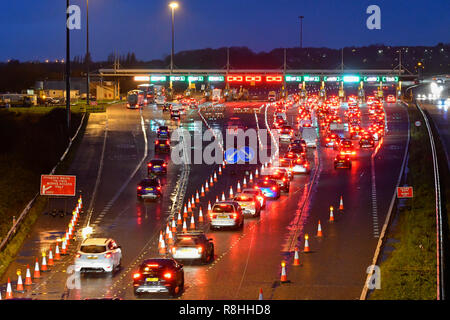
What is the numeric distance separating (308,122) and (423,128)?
1210 centimetres

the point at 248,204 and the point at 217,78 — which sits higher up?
the point at 217,78

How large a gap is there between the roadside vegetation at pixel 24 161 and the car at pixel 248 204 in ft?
28.7

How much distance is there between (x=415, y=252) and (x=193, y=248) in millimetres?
7168

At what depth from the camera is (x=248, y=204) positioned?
36562mm

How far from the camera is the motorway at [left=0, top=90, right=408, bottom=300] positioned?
23625mm

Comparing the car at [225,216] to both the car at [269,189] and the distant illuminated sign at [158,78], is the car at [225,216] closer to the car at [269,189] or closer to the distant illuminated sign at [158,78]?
the car at [269,189]

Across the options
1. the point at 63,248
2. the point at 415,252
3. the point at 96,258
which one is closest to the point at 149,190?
the point at 63,248

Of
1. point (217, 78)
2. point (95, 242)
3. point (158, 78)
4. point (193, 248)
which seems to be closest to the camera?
point (95, 242)

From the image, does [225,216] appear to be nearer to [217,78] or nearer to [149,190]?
[149,190]

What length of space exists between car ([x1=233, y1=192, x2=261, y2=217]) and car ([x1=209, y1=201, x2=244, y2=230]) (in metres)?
2.91

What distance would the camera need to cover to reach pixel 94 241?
25.8 metres

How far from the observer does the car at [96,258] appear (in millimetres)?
25203

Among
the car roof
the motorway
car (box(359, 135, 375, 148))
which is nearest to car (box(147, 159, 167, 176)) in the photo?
the motorway
